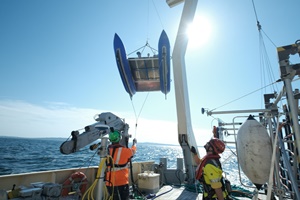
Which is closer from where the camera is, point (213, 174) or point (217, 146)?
point (213, 174)

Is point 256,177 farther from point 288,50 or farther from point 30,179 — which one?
point 30,179

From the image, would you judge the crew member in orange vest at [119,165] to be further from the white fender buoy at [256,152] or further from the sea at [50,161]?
the white fender buoy at [256,152]

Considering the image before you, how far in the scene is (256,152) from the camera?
2156 mm

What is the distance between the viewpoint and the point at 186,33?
23.4ft

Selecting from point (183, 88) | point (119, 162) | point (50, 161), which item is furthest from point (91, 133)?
point (50, 161)

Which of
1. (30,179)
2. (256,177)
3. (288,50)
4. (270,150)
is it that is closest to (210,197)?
(256,177)

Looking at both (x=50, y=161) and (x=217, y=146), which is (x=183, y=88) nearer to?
(x=217, y=146)

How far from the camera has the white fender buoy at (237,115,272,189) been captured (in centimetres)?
213

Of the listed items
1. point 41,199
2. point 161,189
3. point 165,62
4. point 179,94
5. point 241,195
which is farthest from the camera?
point 179,94

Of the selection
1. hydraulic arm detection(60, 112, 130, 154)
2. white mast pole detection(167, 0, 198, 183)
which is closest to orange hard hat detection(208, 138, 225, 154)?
hydraulic arm detection(60, 112, 130, 154)

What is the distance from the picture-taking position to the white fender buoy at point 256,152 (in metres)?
2.13

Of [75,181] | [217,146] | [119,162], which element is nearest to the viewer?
[217,146]

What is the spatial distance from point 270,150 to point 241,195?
377 cm

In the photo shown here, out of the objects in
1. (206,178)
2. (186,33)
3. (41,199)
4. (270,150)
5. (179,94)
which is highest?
(186,33)
